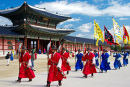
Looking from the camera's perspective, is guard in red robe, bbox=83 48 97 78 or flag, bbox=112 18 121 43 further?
flag, bbox=112 18 121 43

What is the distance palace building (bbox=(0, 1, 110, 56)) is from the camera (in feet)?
75.9

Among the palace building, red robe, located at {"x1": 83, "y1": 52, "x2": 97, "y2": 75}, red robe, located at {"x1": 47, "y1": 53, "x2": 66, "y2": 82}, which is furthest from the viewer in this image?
the palace building

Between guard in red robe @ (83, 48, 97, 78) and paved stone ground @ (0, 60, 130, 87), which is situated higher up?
guard in red robe @ (83, 48, 97, 78)

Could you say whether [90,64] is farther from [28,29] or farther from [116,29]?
[28,29]

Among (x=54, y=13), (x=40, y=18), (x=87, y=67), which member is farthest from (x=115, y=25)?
(x=54, y=13)

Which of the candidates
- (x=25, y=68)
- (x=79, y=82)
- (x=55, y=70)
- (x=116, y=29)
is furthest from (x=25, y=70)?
(x=116, y=29)

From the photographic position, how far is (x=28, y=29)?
24516 mm

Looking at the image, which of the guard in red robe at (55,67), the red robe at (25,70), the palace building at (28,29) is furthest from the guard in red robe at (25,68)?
the palace building at (28,29)

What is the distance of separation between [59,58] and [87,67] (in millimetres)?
2658

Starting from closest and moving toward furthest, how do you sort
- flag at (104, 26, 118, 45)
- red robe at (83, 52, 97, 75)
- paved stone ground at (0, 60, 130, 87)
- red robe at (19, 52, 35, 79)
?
paved stone ground at (0, 60, 130, 87) → red robe at (19, 52, 35, 79) → red robe at (83, 52, 97, 75) → flag at (104, 26, 118, 45)

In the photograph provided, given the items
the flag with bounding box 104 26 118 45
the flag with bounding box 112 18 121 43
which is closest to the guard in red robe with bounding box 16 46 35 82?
the flag with bounding box 104 26 118 45

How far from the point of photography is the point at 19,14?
2655 centimetres

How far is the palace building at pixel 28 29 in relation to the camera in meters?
23.1

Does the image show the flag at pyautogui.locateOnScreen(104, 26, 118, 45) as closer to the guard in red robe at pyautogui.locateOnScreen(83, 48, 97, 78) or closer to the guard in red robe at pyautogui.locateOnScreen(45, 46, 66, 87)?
the guard in red robe at pyautogui.locateOnScreen(83, 48, 97, 78)
